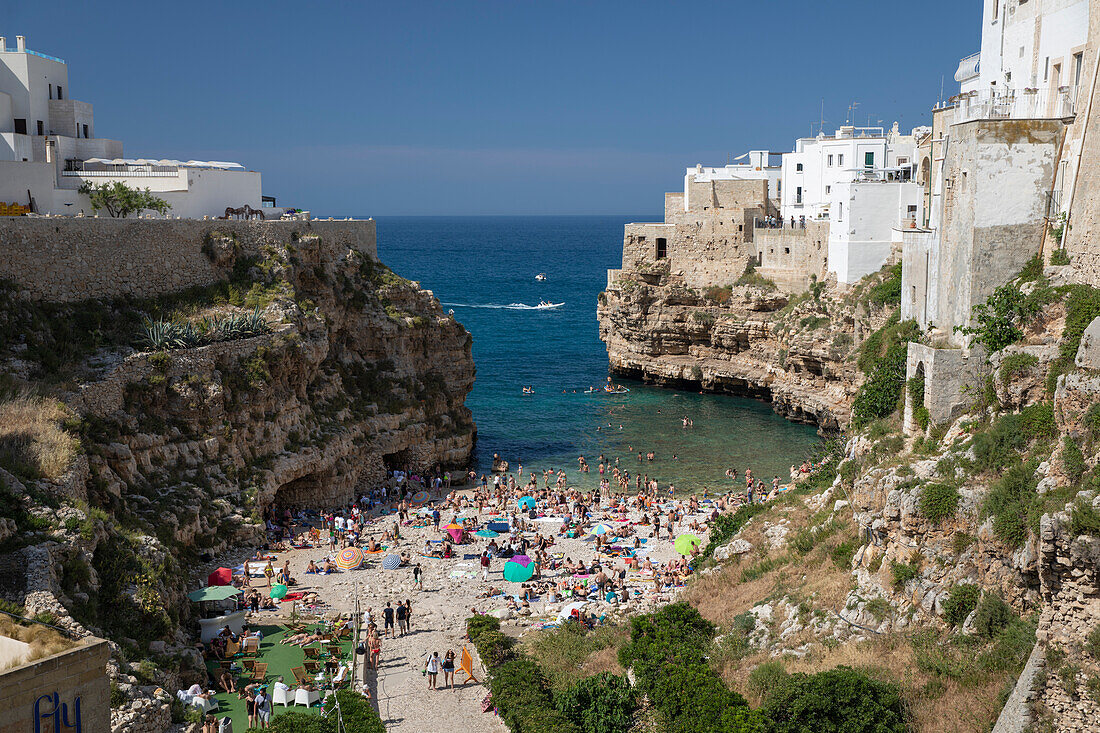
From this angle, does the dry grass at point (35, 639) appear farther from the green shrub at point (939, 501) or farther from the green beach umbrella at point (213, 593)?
the green shrub at point (939, 501)

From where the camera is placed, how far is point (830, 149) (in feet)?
167

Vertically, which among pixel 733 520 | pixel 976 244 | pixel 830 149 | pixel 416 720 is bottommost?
pixel 416 720

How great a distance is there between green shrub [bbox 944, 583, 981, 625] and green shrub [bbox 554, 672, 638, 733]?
5.03 m

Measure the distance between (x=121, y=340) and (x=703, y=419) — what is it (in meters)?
24.8

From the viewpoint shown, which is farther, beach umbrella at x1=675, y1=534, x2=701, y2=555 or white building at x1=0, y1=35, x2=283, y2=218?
white building at x1=0, y1=35, x2=283, y2=218

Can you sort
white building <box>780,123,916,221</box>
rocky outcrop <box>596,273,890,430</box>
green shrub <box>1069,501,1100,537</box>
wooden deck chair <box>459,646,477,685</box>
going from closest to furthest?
green shrub <box>1069,501,1100,537</box>
wooden deck chair <box>459,646,477,685</box>
rocky outcrop <box>596,273,890,430</box>
white building <box>780,123,916,221</box>

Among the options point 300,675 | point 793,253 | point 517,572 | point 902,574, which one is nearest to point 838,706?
point 902,574

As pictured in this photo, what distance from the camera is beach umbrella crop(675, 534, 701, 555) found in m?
25.2

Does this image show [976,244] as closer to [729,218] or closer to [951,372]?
[951,372]

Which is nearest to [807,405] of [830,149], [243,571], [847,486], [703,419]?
[703,419]

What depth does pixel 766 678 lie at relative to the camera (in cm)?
1474

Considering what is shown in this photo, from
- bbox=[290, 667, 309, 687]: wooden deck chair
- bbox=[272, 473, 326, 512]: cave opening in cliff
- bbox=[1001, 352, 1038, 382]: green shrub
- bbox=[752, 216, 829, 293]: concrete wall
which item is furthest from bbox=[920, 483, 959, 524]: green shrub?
bbox=[752, 216, 829, 293]: concrete wall

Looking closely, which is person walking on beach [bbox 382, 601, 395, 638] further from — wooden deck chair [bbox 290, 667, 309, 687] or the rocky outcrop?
the rocky outcrop

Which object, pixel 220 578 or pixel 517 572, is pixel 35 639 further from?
pixel 517 572
